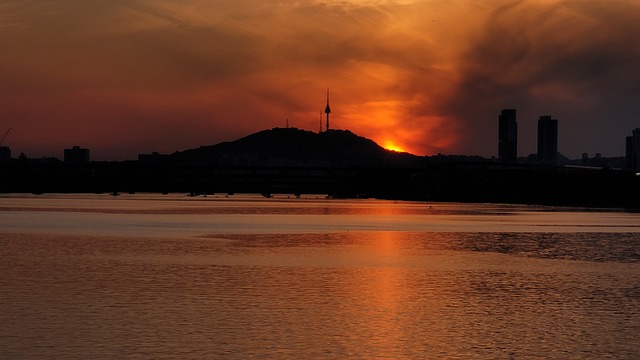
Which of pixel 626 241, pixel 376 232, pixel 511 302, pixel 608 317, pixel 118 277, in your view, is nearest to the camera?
pixel 608 317

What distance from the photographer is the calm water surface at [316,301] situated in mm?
21156

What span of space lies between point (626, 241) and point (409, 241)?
14.7 m

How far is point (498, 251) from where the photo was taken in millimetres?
52594

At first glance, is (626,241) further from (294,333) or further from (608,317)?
(294,333)

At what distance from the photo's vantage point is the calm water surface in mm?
21156

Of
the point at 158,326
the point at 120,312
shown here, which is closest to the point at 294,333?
the point at 158,326

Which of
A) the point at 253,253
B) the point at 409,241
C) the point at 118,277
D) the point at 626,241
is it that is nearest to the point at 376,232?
the point at 409,241

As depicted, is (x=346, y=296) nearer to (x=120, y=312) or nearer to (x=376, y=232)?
(x=120, y=312)

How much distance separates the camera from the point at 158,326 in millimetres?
23734

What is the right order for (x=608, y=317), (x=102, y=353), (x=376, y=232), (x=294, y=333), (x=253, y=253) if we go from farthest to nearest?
1. (x=376, y=232)
2. (x=253, y=253)
3. (x=608, y=317)
4. (x=294, y=333)
5. (x=102, y=353)

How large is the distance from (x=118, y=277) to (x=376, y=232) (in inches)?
1581

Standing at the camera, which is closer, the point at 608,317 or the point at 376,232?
the point at 608,317

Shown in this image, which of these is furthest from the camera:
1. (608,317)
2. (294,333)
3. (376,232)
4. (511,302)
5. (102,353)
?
(376,232)

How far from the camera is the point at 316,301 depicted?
29.2 m
